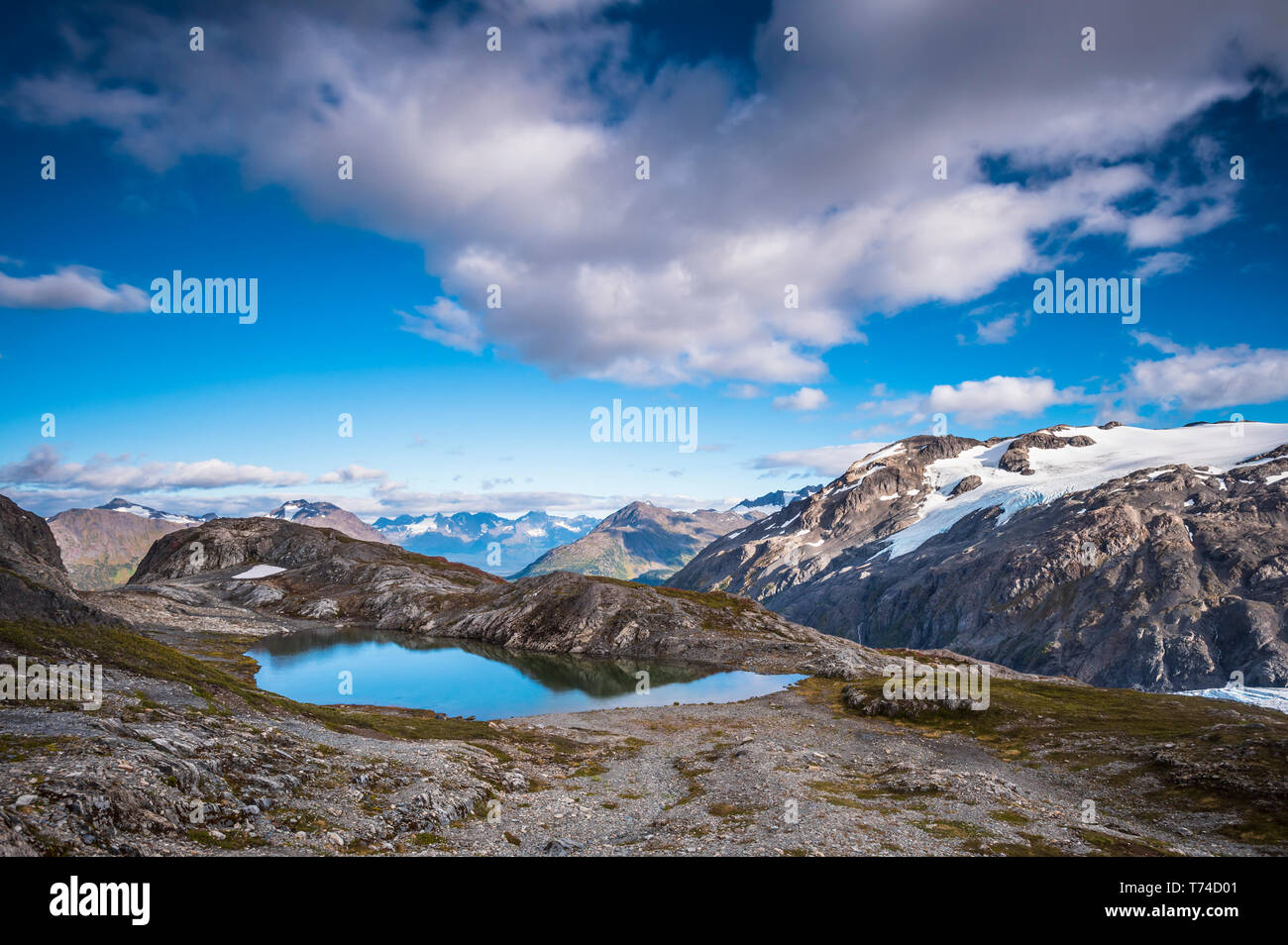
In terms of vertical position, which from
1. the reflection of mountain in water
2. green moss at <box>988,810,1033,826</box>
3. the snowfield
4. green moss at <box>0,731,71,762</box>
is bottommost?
the snowfield

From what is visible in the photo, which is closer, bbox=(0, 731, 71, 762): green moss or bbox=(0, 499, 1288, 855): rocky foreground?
bbox=(0, 731, 71, 762): green moss

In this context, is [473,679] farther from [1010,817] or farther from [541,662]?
[1010,817]

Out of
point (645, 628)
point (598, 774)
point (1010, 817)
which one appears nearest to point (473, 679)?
point (645, 628)

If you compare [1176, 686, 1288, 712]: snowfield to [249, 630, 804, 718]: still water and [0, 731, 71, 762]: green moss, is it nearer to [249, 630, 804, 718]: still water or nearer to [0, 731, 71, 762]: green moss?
[249, 630, 804, 718]: still water

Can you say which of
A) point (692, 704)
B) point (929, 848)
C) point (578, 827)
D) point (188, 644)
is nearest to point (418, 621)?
point (188, 644)

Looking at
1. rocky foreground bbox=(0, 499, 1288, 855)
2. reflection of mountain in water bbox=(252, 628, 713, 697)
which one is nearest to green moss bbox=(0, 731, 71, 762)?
rocky foreground bbox=(0, 499, 1288, 855)
